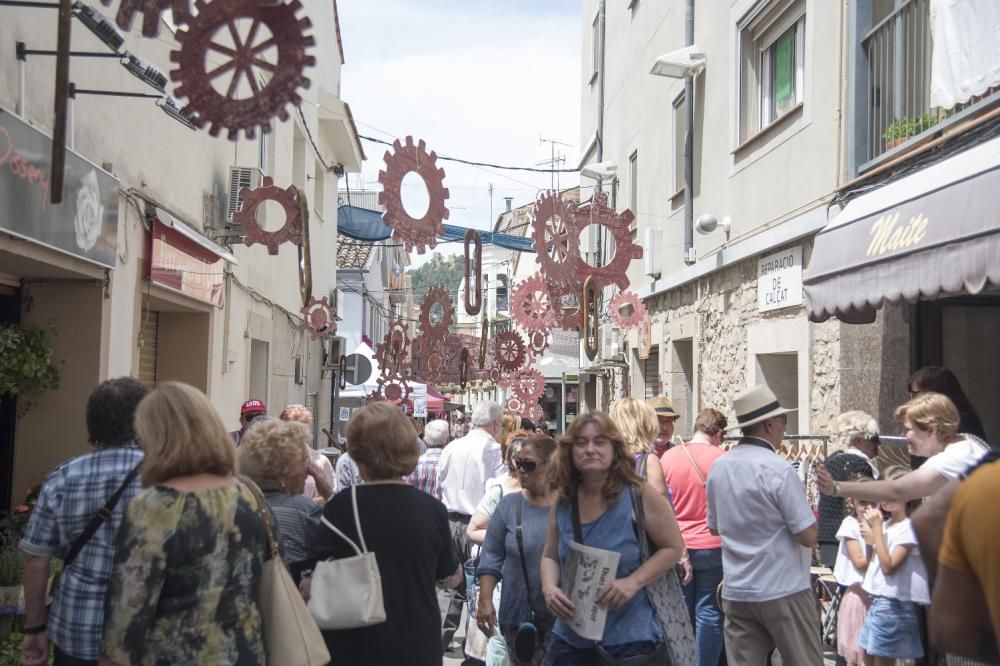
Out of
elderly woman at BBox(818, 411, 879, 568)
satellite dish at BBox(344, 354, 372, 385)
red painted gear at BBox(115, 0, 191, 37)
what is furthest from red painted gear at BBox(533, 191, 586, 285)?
satellite dish at BBox(344, 354, 372, 385)

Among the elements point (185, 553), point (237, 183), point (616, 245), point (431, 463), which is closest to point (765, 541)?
point (185, 553)

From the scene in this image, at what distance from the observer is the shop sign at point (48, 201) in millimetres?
5609

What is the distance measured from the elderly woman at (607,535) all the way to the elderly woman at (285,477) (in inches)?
39.6

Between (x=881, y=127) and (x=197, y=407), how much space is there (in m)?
7.09

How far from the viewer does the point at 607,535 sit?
439 centimetres

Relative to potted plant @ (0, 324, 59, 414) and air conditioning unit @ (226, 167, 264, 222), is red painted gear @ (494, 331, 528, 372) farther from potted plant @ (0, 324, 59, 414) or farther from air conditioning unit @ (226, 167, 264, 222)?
potted plant @ (0, 324, 59, 414)

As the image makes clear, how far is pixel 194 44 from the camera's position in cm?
426

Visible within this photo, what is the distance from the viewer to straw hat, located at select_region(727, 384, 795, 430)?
5.51 meters

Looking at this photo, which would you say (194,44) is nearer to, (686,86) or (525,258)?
(686,86)

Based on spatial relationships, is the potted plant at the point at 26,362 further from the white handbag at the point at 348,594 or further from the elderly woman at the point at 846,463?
the elderly woman at the point at 846,463

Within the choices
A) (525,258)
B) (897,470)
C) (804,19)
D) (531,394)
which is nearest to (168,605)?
(897,470)

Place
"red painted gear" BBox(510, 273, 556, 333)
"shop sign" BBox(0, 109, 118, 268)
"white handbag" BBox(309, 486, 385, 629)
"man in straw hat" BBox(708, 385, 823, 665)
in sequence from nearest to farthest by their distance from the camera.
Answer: "white handbag" BBox(309, 486, 385, 629)
"man in straw hat" BBox(708, 385, 823, 665)
"shop sign" BBox(0, 109, 118, 268)
"red painted gear" BBox(510, 273, 556, 333)

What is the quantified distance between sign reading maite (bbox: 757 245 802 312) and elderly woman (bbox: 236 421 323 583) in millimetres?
6537

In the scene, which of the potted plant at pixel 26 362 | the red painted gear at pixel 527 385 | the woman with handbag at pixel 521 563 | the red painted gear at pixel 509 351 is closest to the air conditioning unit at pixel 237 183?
the potted plant at pixel 26 362
